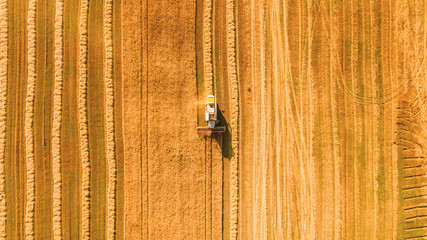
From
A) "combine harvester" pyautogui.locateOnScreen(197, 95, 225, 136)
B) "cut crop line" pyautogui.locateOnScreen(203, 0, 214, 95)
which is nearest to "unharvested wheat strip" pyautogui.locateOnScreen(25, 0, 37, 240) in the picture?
"combine harvester" pyautogui.locateOnScreen(197, 95, 225, 136)

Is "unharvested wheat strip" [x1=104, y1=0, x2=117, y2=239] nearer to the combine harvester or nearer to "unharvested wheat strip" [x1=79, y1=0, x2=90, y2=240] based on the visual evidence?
"unharvested wheat strip" [x1=79, y1=0, x2=90, y2=240]

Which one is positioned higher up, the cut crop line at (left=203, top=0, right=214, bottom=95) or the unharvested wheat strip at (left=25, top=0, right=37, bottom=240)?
the cut crop line at (left=203, top=0, right=214, bottom=95)

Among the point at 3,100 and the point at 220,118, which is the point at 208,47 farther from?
the point at 3,100

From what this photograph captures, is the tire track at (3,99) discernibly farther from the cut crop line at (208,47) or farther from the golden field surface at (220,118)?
the cut crop line at (208,47)

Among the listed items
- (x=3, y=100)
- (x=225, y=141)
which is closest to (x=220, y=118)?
(x=225, y=141)

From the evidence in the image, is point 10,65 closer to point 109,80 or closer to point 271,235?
point 109,80

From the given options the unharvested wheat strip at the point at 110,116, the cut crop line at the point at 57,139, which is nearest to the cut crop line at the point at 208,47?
the unharvested wheat strip at the point at 110,116

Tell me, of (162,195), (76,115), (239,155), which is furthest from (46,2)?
(239,155)
